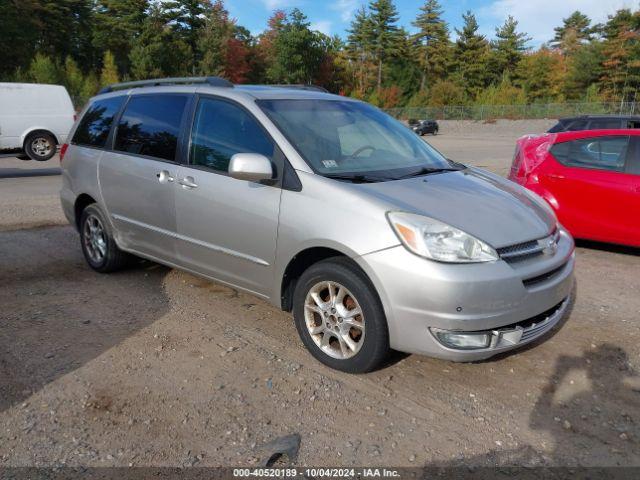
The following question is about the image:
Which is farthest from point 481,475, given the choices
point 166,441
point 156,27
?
point 156,27

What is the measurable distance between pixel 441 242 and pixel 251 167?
131 centimetres

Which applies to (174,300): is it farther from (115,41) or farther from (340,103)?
(115,41)

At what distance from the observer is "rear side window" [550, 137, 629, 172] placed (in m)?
6.14

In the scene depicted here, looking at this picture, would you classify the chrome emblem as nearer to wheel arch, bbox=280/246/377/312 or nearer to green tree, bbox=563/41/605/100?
wheel arch, bbox=280/246/377/312

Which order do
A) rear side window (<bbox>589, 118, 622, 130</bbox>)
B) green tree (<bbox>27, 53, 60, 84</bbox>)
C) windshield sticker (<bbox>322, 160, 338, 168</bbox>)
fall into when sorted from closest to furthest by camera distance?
windshield sticker (<bbox>322, 160, 338, 168</bbox>)
rear side window (<bbox>589, 118, 622, 130</bbox>)
green tree (<bbox>27, 53, 60, 84</bbox>)

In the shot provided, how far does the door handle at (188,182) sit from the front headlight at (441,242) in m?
1.72

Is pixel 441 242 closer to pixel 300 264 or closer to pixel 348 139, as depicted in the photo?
pixel 300 264

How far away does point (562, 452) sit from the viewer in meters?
2.67

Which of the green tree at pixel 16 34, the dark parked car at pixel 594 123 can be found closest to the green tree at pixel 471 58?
the green tree at pixel 16 34

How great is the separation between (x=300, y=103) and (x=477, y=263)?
195 centimetres

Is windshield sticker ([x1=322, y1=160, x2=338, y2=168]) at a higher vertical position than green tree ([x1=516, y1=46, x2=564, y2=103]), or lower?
lower

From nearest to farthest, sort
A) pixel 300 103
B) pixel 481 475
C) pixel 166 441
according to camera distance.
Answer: pixel 481 475, pixel 166 441, pixel 300 103

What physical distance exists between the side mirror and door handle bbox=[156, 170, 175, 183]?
93 centimetres

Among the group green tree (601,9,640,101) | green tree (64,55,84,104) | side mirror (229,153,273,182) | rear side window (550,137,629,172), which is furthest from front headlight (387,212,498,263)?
green tree (601,9,640,101)
